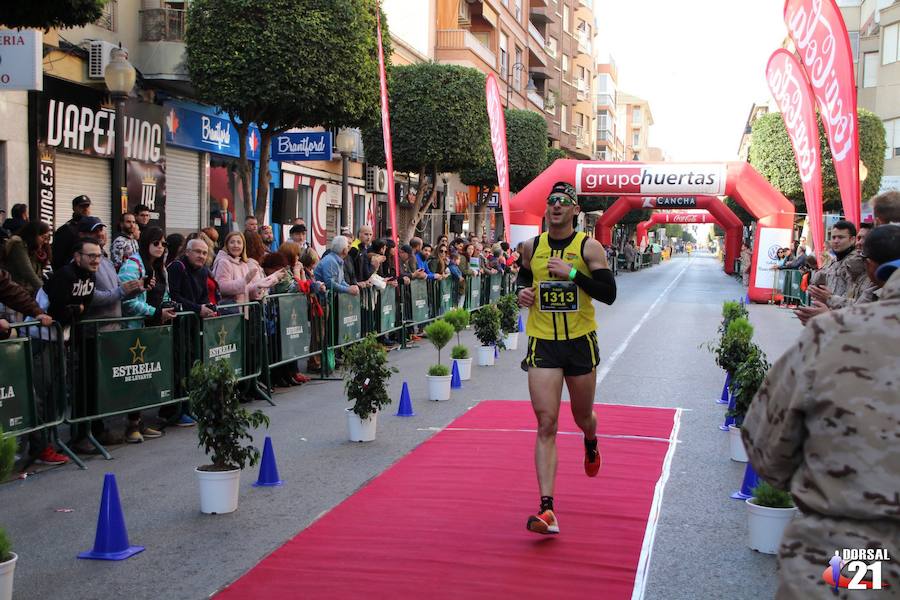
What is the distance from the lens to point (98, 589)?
5.00 meters

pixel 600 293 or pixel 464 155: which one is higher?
pixel 464 155

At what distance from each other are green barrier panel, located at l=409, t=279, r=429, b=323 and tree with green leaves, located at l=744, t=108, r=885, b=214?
2524 cm

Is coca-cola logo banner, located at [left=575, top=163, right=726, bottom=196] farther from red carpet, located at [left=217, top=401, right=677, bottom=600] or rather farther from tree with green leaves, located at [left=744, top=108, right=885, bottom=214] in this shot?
red carpet, located at [left=217, top=401, right=677, bottom=600]

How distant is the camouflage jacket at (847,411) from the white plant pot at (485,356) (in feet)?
37.7

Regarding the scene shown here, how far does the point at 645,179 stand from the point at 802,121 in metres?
16.7

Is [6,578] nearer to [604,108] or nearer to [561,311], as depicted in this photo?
[561,311]

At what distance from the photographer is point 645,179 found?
32.0 m

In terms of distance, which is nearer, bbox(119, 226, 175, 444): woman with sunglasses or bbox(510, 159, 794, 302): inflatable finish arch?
bbox(119, 226, 175, 444): woman with sunglasses

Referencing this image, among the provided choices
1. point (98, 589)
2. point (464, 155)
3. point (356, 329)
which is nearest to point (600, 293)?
point (98, 589)

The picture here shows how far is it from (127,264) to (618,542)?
5684 mm

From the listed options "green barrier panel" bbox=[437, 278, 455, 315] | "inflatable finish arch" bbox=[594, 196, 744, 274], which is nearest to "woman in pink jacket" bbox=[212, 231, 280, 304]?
"green barrier panel" bbox=[437, 278, 455, 315]

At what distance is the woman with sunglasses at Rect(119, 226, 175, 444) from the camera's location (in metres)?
8.77

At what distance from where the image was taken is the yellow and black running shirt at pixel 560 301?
5926mm

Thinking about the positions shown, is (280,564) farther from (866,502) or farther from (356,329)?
(356,329)
